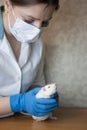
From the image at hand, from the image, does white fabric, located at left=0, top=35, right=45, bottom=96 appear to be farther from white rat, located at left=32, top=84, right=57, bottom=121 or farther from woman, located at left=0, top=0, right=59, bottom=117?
white rat, located at left=32, top=84, right=57, bottom=121

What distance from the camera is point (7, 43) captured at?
113 centimetres

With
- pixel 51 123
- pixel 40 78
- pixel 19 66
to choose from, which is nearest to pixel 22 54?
pixel 19 66

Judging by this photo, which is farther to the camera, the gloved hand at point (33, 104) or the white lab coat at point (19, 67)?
the white lab coat at point (19, 67)

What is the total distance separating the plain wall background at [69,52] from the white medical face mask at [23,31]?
0.88ft

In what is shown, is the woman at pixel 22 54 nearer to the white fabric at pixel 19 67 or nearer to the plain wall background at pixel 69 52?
the white fabric at pixel 19 67

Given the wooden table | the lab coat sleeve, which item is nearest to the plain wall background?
the lab coat sleeve

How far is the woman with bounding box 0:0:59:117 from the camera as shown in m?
1.03

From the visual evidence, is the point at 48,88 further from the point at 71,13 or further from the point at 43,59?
the point at 71,13

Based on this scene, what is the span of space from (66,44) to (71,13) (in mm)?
138

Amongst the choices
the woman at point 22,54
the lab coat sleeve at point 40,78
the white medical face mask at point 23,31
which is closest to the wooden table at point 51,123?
the woman at point 22,54

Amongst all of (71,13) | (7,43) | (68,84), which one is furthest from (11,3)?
(68,84)

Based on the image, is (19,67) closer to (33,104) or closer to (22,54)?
(22,54)

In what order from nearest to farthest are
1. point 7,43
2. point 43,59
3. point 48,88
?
point 48,88 < point 7,43 < point 43,59

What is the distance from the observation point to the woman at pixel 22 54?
103 cm
